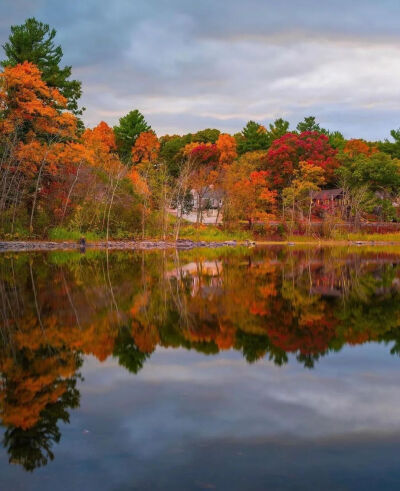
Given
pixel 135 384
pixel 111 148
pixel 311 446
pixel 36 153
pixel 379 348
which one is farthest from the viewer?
pixel 111 148

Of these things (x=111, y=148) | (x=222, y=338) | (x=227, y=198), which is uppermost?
(x=111, y=148)

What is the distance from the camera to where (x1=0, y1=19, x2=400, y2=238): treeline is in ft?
99.6

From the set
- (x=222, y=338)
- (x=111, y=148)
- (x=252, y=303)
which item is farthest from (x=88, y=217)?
(x=111, y=148)

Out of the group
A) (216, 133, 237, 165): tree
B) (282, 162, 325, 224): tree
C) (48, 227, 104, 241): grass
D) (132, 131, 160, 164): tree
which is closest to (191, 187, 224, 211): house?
(282, 162, 325, 224): tree

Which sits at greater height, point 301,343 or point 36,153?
point 36,153

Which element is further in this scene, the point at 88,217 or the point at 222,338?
the point at 88,217

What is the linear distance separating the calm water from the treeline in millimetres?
20615

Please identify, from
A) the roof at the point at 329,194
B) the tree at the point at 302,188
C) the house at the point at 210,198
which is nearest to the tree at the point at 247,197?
the tree at the point at 302,188

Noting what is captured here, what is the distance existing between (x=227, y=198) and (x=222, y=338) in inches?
1463

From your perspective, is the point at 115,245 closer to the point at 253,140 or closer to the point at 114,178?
the point at 114,178

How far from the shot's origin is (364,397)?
17.7ft

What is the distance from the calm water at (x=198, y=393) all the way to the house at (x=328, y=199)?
3965cm

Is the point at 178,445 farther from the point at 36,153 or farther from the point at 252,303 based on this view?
the point at 36,153

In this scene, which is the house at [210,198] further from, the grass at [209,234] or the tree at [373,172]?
the tree at [373,172]
